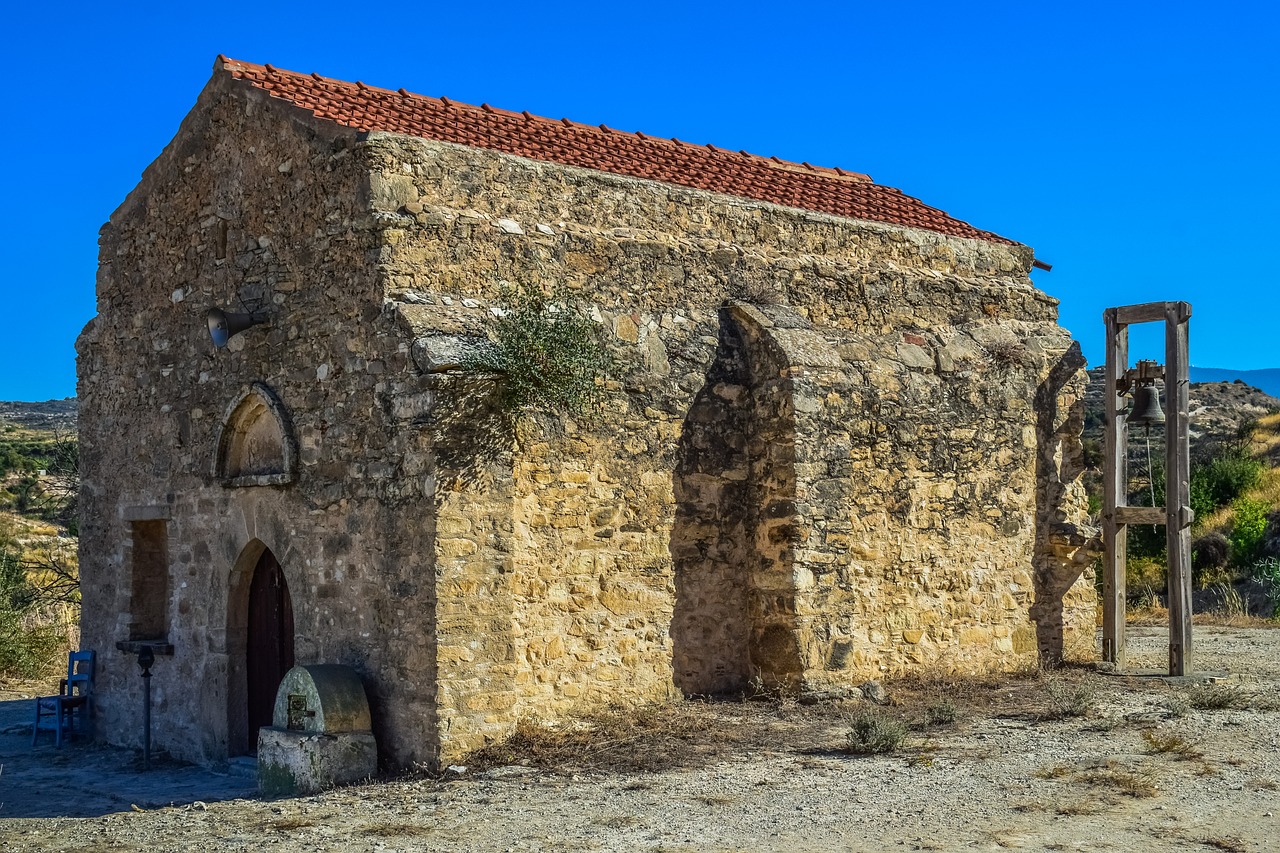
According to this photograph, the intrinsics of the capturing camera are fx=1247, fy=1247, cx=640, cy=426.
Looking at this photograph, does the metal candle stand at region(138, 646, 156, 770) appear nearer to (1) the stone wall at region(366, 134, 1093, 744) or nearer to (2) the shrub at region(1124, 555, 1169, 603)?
(1) the stone wall at region(366, 134, 1093, 744)

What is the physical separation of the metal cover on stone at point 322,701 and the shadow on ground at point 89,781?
617 millimetres

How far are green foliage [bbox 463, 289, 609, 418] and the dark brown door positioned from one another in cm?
271

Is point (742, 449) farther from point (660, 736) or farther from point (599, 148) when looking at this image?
point (599, 148)

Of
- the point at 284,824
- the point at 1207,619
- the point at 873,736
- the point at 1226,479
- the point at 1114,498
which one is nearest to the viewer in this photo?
the point at 284,824

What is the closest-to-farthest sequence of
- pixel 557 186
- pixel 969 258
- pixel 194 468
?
pixel 557 186 < pixel 194 468 < pixel 969 258

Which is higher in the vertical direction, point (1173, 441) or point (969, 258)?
point (969, 258)

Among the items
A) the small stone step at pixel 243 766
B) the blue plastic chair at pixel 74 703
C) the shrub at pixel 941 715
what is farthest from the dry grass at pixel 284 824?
the blue plastic chair at pixel 74 703

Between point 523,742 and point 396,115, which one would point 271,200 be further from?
point 523,742

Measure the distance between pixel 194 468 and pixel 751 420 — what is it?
4452 mm

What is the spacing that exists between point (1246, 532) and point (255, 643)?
58.6 ft

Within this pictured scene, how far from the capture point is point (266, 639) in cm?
970

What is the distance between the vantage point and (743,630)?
9.53 meters

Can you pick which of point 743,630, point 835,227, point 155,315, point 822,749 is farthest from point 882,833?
point 155,315

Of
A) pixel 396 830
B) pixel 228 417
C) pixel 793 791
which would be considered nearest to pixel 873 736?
pixel 793 791
